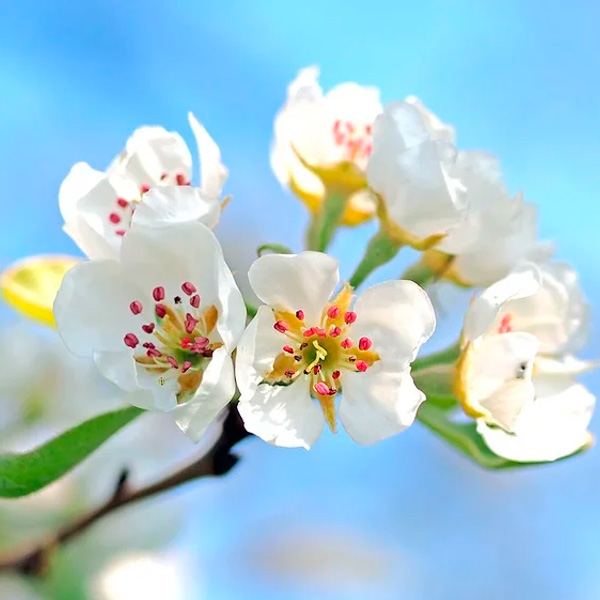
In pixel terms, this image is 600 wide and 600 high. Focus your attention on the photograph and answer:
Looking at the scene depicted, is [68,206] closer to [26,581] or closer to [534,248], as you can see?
[534,248]

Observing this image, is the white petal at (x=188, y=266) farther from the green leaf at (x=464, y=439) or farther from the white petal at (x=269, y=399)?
the green leaf at (x=464, y=439)

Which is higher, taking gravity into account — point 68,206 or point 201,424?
point 68,206

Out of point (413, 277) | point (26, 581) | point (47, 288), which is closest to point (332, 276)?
point (413, 277)

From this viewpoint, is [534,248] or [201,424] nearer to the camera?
[201,424]

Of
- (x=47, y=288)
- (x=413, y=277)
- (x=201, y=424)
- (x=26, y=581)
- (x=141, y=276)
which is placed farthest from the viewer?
(x=26, y=581)

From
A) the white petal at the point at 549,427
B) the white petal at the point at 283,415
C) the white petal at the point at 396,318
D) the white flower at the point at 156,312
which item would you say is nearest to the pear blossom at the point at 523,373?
the white petal at the point at 549,427

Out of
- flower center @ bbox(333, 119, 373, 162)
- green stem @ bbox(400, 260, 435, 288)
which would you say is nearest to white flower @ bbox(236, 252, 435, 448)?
green stem @ bbox(400, 260, 435, 288)

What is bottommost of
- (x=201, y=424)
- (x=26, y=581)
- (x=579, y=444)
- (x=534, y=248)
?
(x=26, y=581)
